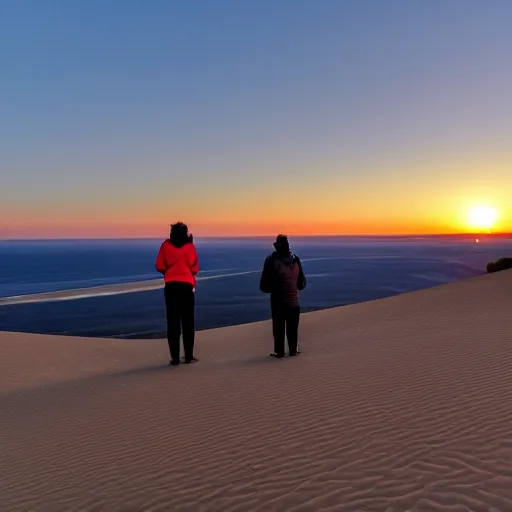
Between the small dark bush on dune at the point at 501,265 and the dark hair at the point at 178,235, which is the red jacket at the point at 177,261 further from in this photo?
the small dark bush on dune at the point at 501,265

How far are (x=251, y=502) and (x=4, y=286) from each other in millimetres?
55052

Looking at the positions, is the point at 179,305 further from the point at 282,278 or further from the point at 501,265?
the point at 501,265

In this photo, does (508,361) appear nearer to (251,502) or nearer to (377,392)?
(377,392)

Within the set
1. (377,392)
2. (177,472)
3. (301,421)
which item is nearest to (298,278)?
(377,392)

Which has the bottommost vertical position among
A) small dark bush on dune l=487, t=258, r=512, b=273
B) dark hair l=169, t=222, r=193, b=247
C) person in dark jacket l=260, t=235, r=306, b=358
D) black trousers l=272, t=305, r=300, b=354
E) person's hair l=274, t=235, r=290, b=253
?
small dark bush on dune l=487, t=258, r=512, b=273

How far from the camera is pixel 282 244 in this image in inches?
317

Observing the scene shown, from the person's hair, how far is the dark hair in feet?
4.71

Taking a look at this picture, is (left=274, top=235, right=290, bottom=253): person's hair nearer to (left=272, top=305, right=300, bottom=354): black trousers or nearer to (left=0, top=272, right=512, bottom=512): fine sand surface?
(left=272, top=305, right=300, bottom=354): black trousers

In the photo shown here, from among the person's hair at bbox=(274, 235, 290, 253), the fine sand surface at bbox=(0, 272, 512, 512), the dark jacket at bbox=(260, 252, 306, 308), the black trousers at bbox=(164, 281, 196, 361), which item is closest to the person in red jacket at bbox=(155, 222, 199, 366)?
the black trousers at bbox=(164, 281, 196, 361)

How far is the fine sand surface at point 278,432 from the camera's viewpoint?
332 cm

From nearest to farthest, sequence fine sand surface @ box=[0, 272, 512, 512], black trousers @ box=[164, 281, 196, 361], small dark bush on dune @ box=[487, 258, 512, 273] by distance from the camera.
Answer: fine sand surface @ box=[0, 272, 512, 512], black trousers @ box=[164, 281, 196, 361], small dark bush on dune @ box=[487, 258, 512, 273]

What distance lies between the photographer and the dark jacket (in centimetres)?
809

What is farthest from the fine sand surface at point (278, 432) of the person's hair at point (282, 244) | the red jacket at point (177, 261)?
the person's hair at point (282, 244)

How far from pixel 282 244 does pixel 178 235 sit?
64.1 inches
